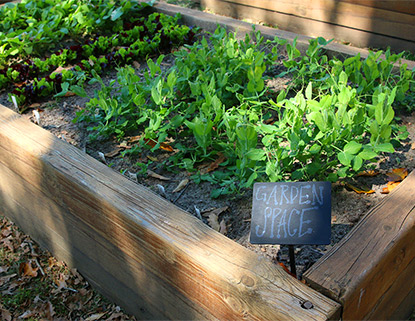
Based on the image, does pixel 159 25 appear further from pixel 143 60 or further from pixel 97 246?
pixel 97 246

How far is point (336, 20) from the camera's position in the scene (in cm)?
385

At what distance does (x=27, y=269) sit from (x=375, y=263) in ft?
6.23

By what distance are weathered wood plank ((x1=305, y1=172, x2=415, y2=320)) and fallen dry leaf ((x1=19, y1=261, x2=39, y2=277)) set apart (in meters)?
1.70

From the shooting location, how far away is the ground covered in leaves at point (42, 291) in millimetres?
2330

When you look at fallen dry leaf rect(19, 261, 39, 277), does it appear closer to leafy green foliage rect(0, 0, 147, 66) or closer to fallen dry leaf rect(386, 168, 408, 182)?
leafy green foliage rect(0, 0, 147, 66)

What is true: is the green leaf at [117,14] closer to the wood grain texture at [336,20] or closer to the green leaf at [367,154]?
the wood grain texture at [336,20]

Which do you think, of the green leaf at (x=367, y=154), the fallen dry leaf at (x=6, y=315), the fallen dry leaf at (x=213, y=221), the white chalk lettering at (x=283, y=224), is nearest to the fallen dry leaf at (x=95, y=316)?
the fallen dry leaf at (x=6, y=315)

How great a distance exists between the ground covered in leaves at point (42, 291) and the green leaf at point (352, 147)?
1.28 metres

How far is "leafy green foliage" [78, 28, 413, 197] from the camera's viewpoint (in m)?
2.02

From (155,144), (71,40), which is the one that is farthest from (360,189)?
(71,40)

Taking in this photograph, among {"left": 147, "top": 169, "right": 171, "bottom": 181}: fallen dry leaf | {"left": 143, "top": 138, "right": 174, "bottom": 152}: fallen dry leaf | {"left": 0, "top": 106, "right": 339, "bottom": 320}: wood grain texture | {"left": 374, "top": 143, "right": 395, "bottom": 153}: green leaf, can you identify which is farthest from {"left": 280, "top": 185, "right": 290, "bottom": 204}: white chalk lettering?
{"left": 143, "top": 138, "right": 174, "bottom": 152}: fallen dry leaf

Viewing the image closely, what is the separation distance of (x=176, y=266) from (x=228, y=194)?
22.1 inches

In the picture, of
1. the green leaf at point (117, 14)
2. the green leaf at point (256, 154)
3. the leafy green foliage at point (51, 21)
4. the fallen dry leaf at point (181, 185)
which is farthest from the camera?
the green leaf at point (117, 14)

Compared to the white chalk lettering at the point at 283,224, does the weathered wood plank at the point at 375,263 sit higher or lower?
lower
